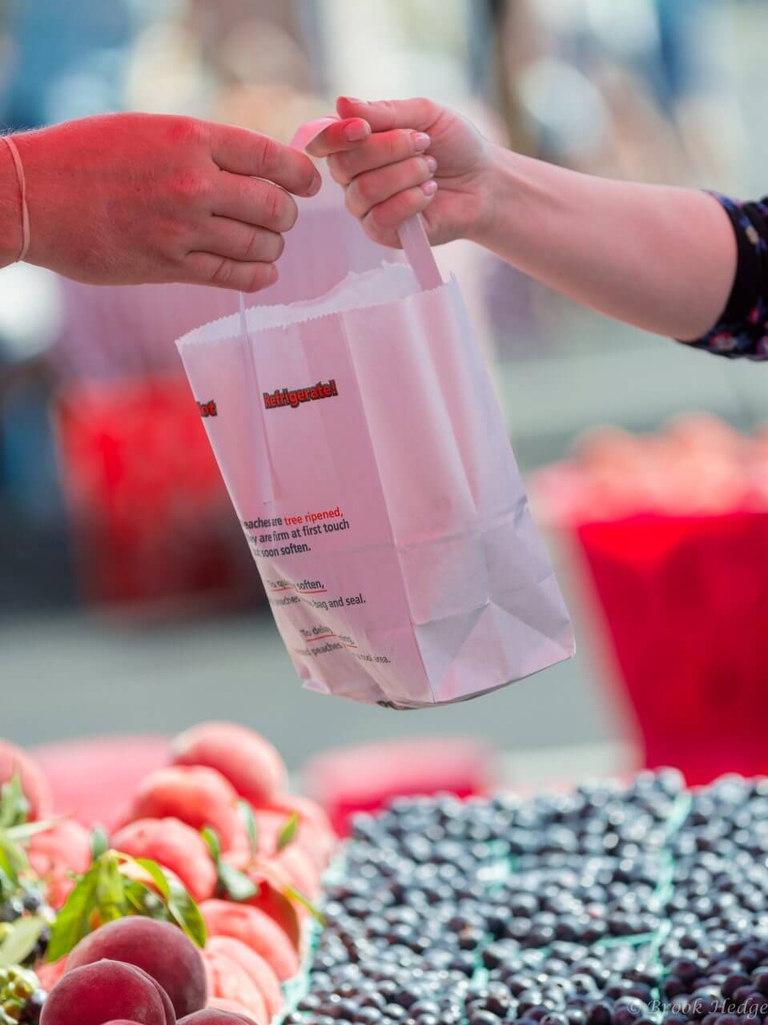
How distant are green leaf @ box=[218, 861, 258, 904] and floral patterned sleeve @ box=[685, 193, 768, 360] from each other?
73cm

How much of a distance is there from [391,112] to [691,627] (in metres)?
1.32

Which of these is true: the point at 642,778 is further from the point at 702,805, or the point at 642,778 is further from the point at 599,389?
the point at 599,389

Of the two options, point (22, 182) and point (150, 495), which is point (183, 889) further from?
point (150, 495)

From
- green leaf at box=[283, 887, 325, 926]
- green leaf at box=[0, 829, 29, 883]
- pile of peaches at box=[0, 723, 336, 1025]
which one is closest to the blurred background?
pile of peaches at box=[0, 723, 336, 1025]

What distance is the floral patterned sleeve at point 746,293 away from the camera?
1.34m

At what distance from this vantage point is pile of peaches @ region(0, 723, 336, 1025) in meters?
0.88

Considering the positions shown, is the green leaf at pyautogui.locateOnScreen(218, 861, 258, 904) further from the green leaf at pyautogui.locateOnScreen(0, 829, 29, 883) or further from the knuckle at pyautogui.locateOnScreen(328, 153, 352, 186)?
the knuckle at pyautogui.locateOnScreen(328, 153, 352, 186)

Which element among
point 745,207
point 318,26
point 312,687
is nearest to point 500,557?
point 312,687

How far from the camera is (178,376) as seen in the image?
490 cm

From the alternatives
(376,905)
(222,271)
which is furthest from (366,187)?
(376,905)

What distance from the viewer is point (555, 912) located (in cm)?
124

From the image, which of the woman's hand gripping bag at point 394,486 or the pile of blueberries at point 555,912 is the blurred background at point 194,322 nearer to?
the pile of blueberries at point 555,912

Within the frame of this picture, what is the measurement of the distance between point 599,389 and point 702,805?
14.8 ft

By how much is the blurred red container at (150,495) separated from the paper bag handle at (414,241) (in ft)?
12.6
